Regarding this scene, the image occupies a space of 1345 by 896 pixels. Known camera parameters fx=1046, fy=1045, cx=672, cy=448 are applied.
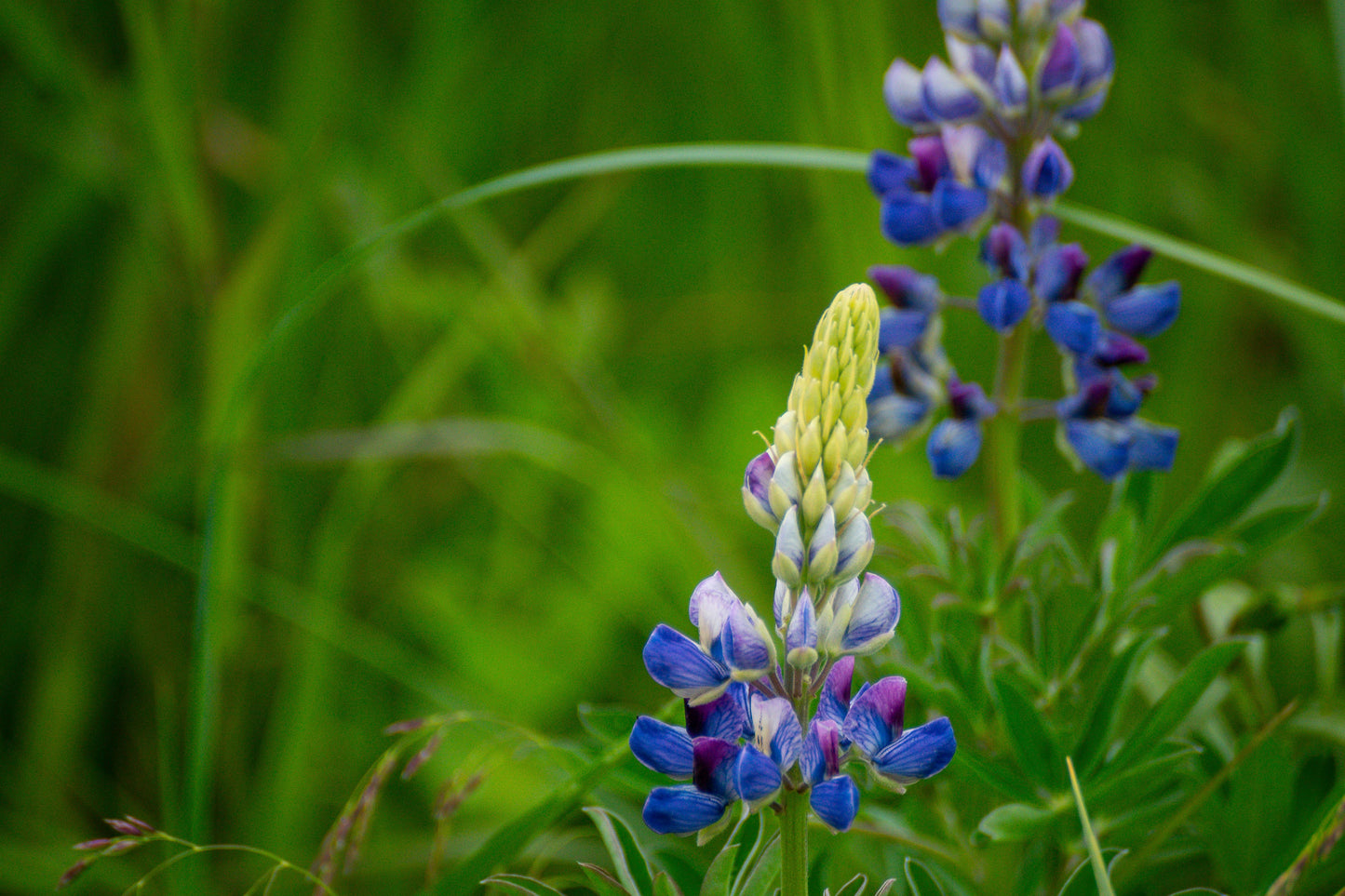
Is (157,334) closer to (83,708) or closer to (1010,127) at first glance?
(83,708)

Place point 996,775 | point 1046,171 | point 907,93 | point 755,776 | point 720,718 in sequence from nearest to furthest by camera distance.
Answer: point 755,776 → point 720,718 → point 996,775 → point 1046,171 → point 907,93

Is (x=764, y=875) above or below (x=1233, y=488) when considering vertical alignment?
below

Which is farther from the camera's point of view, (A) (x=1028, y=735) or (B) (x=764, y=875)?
(A) (x=1028, y=735)

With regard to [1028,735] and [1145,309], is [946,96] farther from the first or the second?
[1028,735]

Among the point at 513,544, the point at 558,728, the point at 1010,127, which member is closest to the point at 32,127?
the point at 513,544

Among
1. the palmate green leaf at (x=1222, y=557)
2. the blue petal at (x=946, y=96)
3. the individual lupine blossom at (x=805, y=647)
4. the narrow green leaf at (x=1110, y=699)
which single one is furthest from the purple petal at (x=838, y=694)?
the blue petal at (x=946, y=96)

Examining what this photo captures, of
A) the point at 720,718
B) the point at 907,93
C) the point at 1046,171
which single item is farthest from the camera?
the point at 907,93

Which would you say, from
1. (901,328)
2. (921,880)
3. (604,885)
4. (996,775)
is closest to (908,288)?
(901,328)
